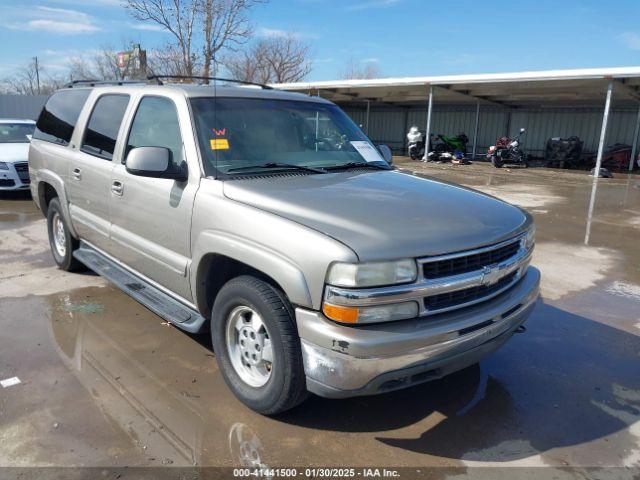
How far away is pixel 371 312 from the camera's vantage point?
8.20 feet

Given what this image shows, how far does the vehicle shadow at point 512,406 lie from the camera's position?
2.96 m

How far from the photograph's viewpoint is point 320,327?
2.52m

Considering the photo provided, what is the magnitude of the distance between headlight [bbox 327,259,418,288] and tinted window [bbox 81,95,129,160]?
272 cm

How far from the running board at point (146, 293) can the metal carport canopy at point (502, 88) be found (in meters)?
16.2

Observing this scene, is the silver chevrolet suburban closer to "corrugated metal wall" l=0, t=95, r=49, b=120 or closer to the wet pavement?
the wet pavement

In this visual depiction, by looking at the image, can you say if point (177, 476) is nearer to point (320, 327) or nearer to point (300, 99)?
point (320, 327)

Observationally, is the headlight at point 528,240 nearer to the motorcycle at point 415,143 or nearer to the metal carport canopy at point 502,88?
the metal carport canopy at point 502,88

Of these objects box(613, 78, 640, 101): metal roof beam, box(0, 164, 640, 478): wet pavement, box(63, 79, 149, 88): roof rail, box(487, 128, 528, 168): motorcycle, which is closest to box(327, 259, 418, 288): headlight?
box(0, 164, 640, 478): wet pavement

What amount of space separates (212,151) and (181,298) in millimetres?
1056

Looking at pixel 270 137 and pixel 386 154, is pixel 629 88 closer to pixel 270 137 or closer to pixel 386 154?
pixel 386 154

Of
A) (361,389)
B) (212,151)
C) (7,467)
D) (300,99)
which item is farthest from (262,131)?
(7,467)

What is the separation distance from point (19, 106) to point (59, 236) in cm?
2925

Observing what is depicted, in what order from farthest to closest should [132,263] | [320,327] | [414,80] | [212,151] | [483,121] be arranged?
[483,121] → [414,80] → [132,263] → [212,151] → [320,327]

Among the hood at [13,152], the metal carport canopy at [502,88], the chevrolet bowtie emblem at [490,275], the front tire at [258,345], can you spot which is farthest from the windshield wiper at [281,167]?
the metal carport canopy at [502,88]
